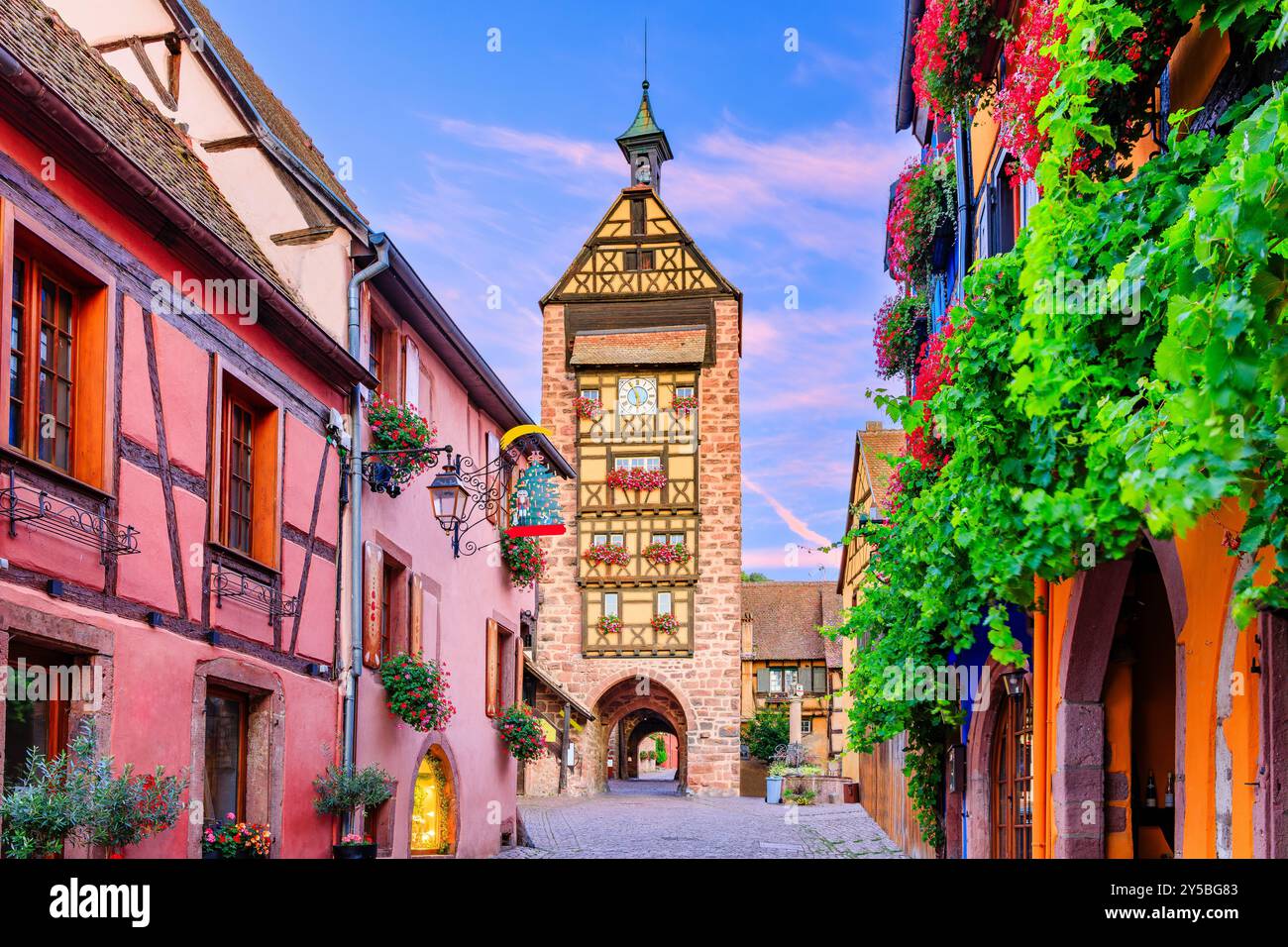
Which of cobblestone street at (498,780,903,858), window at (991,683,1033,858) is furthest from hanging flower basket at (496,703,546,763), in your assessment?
window at (991,683,1033,858)

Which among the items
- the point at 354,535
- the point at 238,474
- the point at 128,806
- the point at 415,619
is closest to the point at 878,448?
the point at 415,619

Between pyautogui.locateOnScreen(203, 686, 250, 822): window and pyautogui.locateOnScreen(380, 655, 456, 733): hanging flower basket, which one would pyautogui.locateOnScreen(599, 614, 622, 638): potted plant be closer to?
pyautogui.locateOnScreen(380, 655, 456, 733): hanging flower basket

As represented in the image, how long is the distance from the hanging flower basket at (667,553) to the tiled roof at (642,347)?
4.13m

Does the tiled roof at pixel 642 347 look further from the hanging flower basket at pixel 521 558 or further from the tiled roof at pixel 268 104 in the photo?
the tiled roof at pixel 268 104

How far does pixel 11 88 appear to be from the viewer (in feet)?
20.2

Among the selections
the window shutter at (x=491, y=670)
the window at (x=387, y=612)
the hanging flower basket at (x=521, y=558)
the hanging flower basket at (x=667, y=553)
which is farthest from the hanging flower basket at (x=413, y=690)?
the hanging flower basket at (x=667, y=553)

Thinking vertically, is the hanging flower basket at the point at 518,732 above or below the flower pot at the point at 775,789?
above

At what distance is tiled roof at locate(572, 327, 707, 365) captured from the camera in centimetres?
3219

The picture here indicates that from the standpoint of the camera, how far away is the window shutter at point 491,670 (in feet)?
50.1

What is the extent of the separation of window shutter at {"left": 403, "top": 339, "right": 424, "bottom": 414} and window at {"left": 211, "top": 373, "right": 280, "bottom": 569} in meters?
3.14

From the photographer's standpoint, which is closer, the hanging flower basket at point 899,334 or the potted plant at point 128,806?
the potted plant at point 128,806

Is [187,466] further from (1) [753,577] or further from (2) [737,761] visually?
(1) [753,577]
